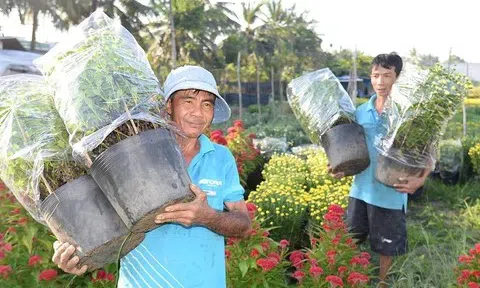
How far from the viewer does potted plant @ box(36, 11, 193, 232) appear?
4.81 feet

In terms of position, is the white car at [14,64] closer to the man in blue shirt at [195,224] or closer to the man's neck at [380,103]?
the man's neck at [380,103]

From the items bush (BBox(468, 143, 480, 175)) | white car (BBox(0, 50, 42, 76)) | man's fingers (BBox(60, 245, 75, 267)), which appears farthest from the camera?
white car (BBox(0, 50, 42, 76))

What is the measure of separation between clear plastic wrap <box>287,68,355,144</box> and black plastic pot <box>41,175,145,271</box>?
229 centimetres

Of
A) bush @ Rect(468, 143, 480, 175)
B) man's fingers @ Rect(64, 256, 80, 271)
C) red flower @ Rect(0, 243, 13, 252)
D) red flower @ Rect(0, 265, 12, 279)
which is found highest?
A: man's fingers @ Rect(64, 256, 80, 271)

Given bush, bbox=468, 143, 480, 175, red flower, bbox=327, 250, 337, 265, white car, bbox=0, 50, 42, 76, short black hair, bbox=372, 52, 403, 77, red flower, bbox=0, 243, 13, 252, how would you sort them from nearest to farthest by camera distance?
red flower, bbox=0, 243, 13, 252 < red flower, bbox=327, 250, 337, 265 < short black hair, bbox=372, 52, 403, 77 < bush, bbox=468, 143, 480, 175 < white car, bbox=0, 50, 42, 76

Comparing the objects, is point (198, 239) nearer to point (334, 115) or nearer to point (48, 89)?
point (48, 89)

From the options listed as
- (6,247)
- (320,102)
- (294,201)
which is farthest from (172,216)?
(294,201)

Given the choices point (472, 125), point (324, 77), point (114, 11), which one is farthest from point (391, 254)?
point (114, 11)

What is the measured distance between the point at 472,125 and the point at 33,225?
1626 centimetres

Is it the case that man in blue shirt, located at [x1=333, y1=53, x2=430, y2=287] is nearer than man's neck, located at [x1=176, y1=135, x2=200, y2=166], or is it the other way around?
man's neck, located at [x1=176, y1=135, x2=200, y2=166]

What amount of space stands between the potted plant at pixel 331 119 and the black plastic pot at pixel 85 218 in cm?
215

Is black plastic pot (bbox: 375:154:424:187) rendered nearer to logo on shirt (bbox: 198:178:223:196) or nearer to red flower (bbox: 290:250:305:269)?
red flower (bbox: 290:250:305:269)

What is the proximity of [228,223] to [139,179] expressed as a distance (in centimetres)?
43

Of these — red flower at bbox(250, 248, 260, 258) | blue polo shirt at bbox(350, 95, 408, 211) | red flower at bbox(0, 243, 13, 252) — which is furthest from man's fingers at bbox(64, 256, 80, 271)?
blue polo shirt at bbox(350, 95, 408, 211)
